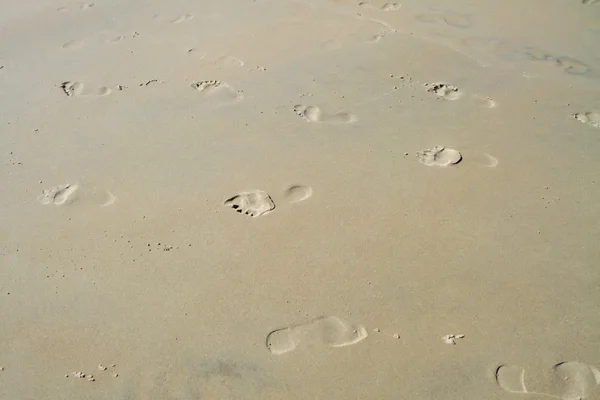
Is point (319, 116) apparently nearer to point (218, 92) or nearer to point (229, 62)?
point (218, 92)

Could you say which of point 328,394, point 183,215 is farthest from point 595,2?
point 328,394

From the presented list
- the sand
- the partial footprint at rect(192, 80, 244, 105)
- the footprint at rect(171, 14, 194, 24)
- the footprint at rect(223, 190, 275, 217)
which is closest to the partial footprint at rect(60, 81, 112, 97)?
the sand

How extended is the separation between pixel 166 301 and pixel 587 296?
1.72 meters

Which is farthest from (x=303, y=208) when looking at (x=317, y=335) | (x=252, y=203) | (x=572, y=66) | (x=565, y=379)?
(x=572, y=66)

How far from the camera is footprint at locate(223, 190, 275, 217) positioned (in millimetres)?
2850

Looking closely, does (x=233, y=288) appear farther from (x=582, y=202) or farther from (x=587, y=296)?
(x=582, y=202)

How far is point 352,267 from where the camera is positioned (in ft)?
8.41

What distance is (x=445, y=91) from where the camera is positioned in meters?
3.69

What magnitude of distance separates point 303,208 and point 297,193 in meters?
0.12

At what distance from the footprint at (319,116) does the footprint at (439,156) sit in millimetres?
487

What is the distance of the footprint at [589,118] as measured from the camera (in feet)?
11.1

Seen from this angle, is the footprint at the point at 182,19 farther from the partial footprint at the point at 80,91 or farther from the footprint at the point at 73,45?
the partial footprint at the point at 80,91

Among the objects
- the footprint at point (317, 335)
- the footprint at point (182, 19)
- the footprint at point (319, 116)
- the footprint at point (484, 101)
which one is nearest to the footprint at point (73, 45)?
the footprint at point (182, 19)

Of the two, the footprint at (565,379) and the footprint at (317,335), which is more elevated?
the footprint at (317,335)
